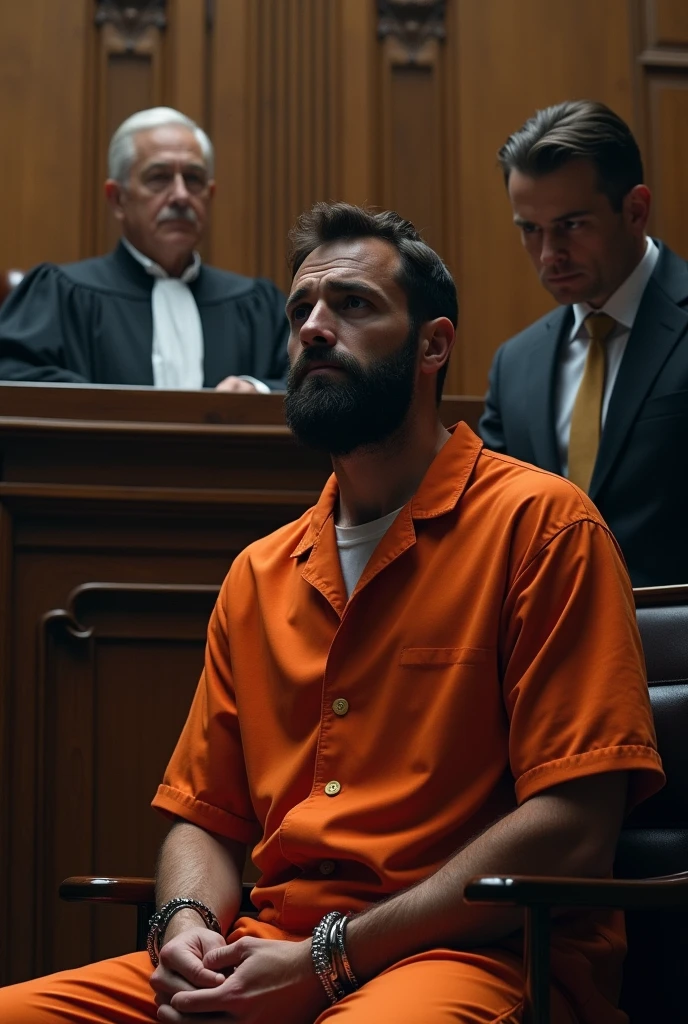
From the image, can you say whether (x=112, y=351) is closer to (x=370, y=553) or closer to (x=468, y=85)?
(x=468, y=85)

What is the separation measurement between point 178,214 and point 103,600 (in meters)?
1.71

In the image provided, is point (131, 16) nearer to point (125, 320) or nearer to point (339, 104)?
point (339, 104)

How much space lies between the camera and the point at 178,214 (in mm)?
4105

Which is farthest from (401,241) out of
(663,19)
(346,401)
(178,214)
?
(663,19)

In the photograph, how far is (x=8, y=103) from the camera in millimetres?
4781

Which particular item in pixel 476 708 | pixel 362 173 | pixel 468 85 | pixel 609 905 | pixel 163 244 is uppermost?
pixel 468 85

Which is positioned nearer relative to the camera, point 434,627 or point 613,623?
point 613,623

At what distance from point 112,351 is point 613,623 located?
2.65 meters

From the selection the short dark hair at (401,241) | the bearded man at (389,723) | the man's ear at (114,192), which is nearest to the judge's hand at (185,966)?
the bearded man at (389,723)

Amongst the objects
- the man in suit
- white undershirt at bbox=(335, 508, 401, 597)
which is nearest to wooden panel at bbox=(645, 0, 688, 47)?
the man in suit

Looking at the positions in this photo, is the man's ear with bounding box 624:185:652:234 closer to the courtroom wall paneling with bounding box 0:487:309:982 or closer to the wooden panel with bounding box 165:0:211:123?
the courtroom wall paneling with bounding box 0:487:309:982

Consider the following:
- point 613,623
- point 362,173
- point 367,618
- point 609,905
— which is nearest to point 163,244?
point 362,173

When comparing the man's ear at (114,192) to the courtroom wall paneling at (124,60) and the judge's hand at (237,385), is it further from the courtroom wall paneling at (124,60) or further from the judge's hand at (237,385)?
the judge's hand at (237,385)

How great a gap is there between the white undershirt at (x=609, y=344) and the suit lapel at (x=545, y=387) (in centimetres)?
3
